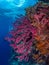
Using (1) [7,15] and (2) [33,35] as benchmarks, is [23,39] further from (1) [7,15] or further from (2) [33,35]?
(1) [7,15]

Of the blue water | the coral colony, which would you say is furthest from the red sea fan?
the blue water

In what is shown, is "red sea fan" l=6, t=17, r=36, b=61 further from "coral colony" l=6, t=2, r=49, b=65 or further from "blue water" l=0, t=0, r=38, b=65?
"blue water" l=0, t=0, r=38, b=65

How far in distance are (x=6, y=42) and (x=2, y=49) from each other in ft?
0.38

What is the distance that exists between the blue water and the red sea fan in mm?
167

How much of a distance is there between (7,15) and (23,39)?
0.47 meters

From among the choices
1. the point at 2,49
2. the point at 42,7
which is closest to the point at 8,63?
the point at 2,49

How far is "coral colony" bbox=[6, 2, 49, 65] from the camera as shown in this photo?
6.50 feet

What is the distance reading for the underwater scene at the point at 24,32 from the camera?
6.61 ft

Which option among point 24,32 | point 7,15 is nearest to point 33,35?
point 24,32

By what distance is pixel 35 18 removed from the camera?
2121 mm

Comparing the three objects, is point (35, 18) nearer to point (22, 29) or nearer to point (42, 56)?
point (22, 29)

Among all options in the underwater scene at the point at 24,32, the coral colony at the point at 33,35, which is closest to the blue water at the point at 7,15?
the underwater scene at the point at 24,32

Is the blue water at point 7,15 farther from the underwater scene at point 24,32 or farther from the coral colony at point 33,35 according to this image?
the coral colony at point 33,35

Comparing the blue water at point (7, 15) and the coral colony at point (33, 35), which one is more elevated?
the blue water at point (7, 15)
